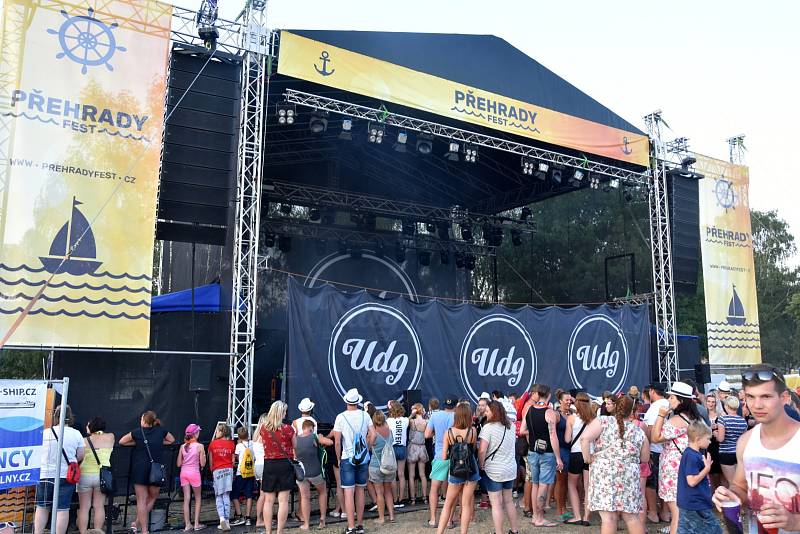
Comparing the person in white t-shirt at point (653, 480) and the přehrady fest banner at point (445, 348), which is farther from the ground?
the přehrady fest banner at point (445, 348)

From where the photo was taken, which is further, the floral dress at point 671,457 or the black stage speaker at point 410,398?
the black stage speaker at point 410,398

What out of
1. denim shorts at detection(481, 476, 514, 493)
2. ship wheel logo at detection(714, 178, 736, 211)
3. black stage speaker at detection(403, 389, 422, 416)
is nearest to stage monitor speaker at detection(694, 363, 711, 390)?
ship wheel logo at detection(714, 178, 736, 211)

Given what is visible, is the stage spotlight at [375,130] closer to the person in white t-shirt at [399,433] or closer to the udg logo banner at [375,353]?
the udg logo banner at [375,353]

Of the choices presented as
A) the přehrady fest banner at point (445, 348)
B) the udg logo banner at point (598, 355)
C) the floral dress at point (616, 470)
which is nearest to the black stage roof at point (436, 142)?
the přehrady fest banner at point (445, 348)

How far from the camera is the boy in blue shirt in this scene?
13.2 ft

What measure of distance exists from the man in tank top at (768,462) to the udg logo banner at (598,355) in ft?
31.9

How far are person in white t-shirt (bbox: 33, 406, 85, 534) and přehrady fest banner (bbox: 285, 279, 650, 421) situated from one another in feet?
10.7

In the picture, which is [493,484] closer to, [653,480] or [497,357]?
[653,480]

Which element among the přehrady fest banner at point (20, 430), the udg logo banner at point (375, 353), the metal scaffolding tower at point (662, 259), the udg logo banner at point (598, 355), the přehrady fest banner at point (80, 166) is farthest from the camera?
the metal scaffolding tower at point (662, 259)

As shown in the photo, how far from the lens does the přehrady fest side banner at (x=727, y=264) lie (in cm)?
1403

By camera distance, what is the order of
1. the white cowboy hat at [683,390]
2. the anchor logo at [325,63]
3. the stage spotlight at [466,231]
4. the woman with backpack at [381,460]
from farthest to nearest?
the stage spotlight at [466,231] < the anchor logo at [325,63] < the woman with backpack at [381,460] < the white cowboy hat at [683,390]

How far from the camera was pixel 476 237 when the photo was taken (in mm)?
25391

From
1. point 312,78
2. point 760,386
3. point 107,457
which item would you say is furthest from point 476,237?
point 760,386

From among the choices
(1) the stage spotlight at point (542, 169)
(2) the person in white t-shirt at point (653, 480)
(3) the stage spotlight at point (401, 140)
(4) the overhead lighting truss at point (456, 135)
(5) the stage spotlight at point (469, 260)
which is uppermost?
(4) the overhead lighting truss at point (456, 135)
